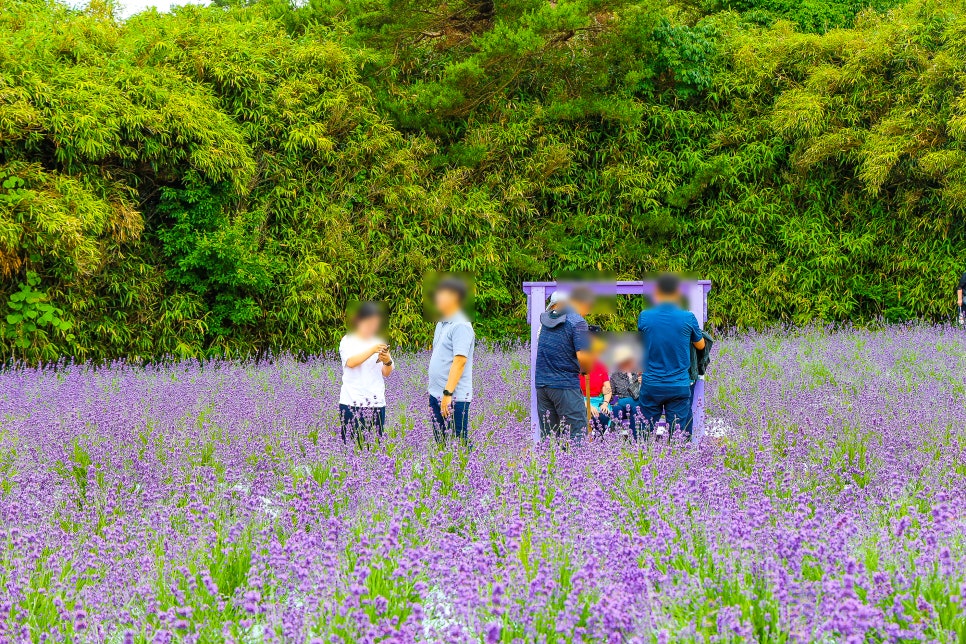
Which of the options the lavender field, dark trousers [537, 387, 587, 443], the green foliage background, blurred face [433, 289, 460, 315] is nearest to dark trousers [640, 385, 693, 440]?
the lavender field

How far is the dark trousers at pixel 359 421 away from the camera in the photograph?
449 cm

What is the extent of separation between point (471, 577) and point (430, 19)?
28.8 ft

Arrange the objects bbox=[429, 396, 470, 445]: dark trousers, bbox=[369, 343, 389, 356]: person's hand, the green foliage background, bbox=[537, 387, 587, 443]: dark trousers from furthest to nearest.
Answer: the green foliage background < bbox=[537, 387, 587, 443]: dark trousers < bbox=[429, 396, 470, 445]: dark trousers < bbox=[369, 343, 389, 356]: person's hand

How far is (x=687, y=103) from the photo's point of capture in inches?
440

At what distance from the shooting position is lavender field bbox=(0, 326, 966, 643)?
7.37 ft

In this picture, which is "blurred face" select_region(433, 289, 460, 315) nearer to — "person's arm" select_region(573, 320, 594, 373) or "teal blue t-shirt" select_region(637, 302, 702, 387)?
"person's arm" select_region(573, 320, 594, 373)

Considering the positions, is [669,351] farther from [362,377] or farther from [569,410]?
[362,377]


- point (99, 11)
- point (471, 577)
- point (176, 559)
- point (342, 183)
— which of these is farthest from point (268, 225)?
point (471, 577)

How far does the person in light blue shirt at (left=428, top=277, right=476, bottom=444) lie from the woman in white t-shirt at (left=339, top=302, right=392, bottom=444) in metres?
0.29

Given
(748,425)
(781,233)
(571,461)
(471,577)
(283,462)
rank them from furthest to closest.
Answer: (781,233)
(748,425)
(283,462)
(571,461)
(471,577)

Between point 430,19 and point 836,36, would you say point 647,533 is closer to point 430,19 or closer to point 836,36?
point 430,19

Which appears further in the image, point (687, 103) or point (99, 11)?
point (687, 103)

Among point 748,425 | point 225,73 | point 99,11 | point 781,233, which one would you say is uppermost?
point 99,11

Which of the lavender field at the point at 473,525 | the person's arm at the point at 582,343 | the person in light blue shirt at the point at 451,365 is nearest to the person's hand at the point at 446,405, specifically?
the person in light blue shirt at the point at 451,365
